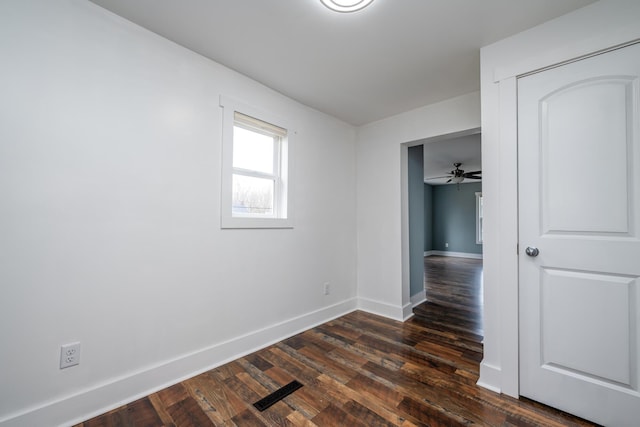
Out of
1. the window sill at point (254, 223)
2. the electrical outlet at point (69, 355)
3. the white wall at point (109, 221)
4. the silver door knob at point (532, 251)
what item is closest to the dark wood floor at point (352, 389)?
the white wall at point (109, 221)

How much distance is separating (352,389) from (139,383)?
4.68ft

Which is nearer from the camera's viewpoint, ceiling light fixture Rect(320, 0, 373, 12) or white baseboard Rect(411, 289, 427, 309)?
ceiling light fixture Rect(320, 0, 373, 12)

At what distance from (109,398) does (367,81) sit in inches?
121

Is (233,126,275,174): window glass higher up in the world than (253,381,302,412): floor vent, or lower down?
higher up

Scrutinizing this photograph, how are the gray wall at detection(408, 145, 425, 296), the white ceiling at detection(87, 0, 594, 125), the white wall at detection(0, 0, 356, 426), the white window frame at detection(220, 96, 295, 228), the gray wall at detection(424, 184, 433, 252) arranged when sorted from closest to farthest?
the white wall at detection(0, 0, 356, 426)
the white ceiling at detection(87, 0, 594, 125)
the white window frame at detection(220, 96, 295, 228)
the gray wall at detection(408, 145, 425, 296)
the gray wall at detection(424, 184, 433, 252)

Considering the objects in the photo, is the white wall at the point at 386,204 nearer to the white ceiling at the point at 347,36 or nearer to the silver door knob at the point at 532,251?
the white ceiling at the point at 347,36

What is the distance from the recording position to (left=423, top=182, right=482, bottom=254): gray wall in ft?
29.4

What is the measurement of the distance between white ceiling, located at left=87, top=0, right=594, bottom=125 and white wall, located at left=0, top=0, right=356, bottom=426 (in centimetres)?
21

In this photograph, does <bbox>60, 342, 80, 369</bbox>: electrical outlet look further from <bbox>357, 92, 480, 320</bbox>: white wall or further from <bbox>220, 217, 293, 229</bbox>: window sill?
<bbox>357, 92, 480, 320</bbox>: white wall

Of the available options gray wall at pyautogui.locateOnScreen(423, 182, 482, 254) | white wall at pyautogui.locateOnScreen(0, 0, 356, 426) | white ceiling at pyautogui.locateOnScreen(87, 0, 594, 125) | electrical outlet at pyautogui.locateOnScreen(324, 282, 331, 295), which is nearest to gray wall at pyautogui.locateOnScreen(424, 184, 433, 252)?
gray wall at pyautogui.locateOnScreen(423, 182, 482, 254)

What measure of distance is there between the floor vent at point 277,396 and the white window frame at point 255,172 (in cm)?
130

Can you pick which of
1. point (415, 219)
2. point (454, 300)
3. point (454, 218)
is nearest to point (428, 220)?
point (454, 218)

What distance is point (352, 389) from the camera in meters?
1.85

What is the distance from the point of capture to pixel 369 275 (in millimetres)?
3521
